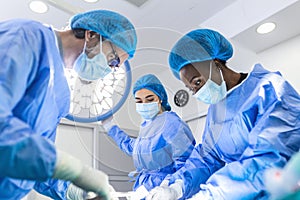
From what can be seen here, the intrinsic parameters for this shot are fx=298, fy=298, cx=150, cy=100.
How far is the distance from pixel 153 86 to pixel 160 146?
1.06 feet

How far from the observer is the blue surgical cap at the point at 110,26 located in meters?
1.06

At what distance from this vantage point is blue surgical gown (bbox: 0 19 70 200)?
62 cm

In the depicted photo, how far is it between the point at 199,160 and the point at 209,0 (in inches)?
49.3

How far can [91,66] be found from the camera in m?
1.09

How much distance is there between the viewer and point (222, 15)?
2305mm

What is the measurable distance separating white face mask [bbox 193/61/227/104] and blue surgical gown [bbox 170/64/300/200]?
4 centimetres

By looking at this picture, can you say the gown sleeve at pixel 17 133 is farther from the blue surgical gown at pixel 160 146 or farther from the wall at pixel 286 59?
the wall at pixel 286 59

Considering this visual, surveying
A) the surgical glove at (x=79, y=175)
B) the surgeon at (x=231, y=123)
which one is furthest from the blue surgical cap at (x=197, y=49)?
the surgical glove at (x=79, y=175)

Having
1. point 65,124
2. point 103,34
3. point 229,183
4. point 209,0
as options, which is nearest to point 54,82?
point 103,34

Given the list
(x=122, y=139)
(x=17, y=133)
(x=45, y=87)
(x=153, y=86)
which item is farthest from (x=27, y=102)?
(x=122, y=139)

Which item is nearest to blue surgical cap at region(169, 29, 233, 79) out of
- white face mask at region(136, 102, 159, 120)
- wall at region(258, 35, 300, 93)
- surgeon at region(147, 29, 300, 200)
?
surgeon at region(147, 29, 300, 200)

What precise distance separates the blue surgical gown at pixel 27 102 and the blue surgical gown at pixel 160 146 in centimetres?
59

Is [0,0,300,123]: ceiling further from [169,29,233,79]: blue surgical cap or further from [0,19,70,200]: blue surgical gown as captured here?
[0,19,70,200]: blue surgical gown

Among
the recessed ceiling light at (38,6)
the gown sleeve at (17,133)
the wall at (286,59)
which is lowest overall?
the gown sleeve at (17,133)
